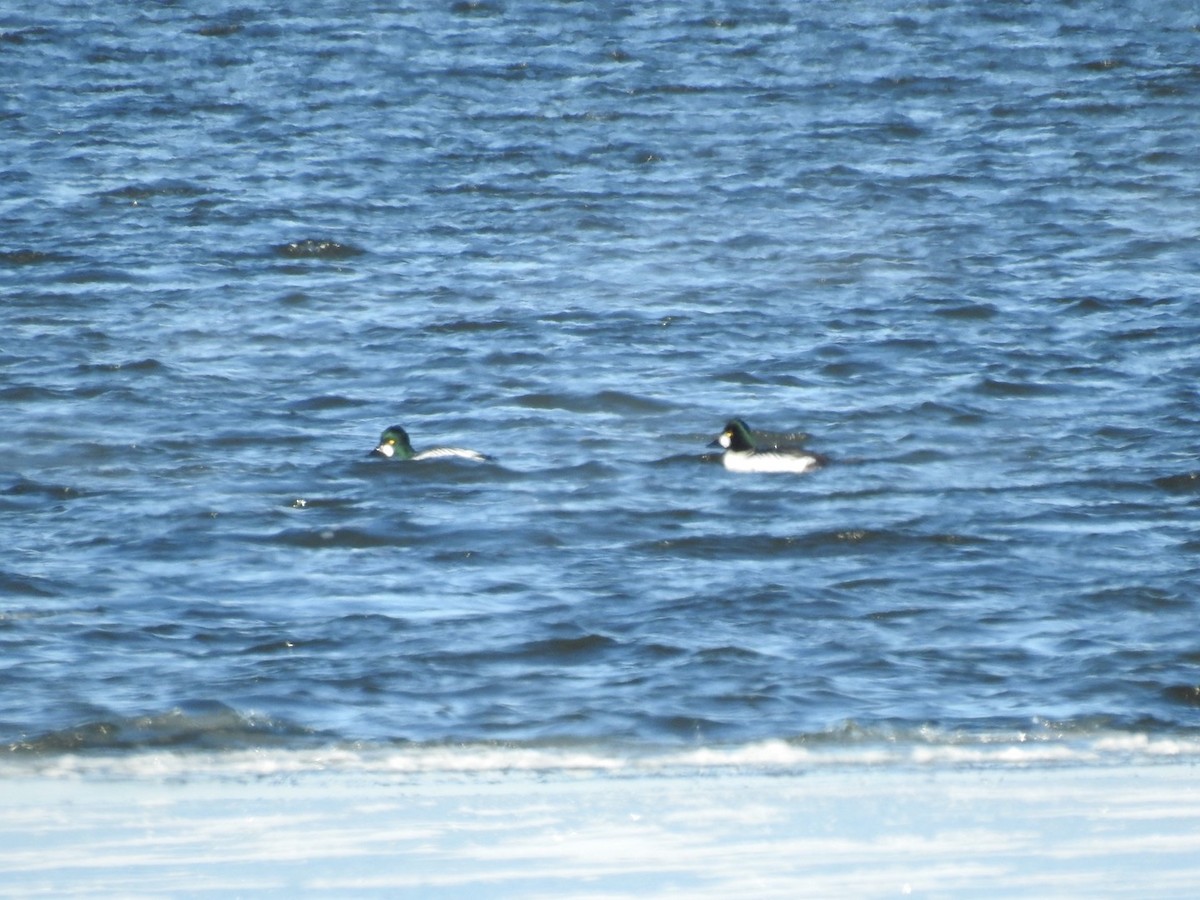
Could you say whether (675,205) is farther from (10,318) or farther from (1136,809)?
(1136,809)

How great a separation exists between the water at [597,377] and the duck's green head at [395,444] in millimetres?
351

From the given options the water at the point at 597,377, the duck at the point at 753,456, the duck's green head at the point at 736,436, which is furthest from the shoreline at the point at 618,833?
the duck's green head at the point at 736,436

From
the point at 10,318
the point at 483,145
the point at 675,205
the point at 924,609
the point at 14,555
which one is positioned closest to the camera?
the point at 924,609

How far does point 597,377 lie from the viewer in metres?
16.0

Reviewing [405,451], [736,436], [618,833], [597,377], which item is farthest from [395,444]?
[618,833]

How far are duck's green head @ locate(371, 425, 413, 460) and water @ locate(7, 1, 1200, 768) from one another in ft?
1.15

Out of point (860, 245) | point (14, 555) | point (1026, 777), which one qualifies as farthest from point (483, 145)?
point (1026, 777)

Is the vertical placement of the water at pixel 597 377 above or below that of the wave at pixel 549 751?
below

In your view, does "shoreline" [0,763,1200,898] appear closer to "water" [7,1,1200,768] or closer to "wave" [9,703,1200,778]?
"wave" [9,703,1200,778]

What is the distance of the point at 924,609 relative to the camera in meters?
10.2

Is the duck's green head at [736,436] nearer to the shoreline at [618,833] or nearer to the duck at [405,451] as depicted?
the duck at [405,451]

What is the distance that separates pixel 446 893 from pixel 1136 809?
6.56ft

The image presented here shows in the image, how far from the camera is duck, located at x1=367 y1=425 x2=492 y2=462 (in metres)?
13.6

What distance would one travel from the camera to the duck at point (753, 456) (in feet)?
43.5
